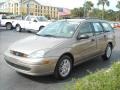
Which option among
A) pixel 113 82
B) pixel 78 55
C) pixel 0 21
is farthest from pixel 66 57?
pixel 0 21

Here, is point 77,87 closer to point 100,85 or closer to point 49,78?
point 100,85

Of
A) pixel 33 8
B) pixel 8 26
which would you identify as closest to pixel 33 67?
pixel 8 26

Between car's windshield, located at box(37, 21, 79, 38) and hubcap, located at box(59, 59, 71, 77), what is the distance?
0.80m

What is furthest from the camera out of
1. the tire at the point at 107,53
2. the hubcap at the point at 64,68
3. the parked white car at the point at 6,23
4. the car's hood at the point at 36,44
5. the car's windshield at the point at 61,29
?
the parked white car at the point at 6,23

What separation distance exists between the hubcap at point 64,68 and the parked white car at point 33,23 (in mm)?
16372

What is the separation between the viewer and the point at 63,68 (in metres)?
6.75

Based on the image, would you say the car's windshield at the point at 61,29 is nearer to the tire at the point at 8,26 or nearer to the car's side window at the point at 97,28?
the car's side window at the point at 97,28

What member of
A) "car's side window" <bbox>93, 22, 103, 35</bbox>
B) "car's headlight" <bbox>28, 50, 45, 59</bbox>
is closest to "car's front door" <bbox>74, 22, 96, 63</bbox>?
"car's side window" <bbox>93, 22, 103, 35</bbox>

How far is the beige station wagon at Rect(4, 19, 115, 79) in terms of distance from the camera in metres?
6.21

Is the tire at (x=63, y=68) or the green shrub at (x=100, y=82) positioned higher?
the green shrub at (x=100, y=82)

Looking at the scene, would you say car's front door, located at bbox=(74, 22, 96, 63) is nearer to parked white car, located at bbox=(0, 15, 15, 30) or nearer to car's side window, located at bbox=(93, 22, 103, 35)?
car's side window, located at bbox=(93, 22, 103, 35)

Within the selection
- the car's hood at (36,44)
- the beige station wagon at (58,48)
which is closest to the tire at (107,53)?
the beige station wagon at (58,48)

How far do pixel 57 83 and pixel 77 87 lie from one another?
3.11 metres

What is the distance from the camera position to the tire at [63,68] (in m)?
6.54
